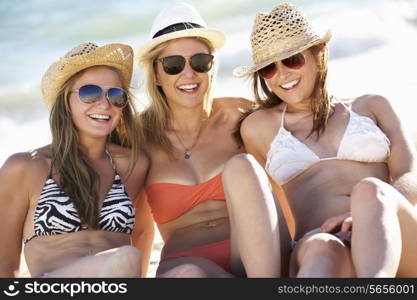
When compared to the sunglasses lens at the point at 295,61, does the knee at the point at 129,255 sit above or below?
below

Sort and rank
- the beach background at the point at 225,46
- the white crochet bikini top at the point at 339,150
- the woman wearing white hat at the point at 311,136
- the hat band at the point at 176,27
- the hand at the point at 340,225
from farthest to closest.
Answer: the beach background at the point at 225,46, the hat band at the point at 176,27, the white crochet bikini top at the point at 339,150, the woman wearing white hat at the point at 311,136, the hand at the point at 340,225

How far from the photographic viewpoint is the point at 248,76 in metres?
4.62

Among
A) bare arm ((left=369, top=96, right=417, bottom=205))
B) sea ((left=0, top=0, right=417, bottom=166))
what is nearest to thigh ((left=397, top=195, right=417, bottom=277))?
bare arm ((left=369, top=96, right=417, bottom=205))

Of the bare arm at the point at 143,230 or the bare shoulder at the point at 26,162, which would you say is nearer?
the bare shoulder at the point at 26,162

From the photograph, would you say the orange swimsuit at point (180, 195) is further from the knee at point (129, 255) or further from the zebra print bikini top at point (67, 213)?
the knee at point (129, 255)

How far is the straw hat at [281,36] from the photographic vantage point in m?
4.35

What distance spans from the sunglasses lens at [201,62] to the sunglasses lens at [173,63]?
0.07 meters

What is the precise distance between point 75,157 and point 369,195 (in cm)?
175

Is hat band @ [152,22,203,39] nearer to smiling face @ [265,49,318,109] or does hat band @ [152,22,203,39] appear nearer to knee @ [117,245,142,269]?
smiling face @ [265,49,318,109]

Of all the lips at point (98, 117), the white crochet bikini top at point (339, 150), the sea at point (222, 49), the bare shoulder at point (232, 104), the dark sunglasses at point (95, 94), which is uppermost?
the sea at point (222, 49)

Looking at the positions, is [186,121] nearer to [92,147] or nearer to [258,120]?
[258,120]

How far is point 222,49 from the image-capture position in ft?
46.4

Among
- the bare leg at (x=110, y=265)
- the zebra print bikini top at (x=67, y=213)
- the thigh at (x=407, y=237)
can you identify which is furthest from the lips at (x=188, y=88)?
the thigh at (x=407, y=237)

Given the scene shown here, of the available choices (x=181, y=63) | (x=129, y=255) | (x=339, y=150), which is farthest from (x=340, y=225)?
(x=181, y=63)
